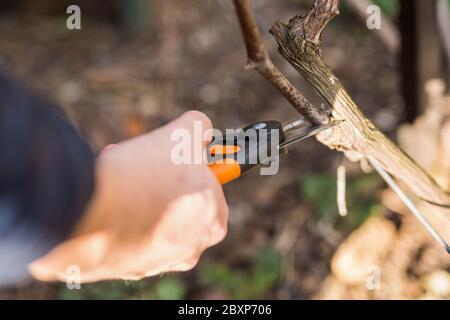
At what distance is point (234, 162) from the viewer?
0.92 meters

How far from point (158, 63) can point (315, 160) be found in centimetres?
88

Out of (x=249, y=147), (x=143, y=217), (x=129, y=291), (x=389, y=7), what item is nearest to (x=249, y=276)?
(x=129, y=291)

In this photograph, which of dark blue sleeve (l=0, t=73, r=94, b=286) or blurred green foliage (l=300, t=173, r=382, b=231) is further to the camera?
blurred green foliage (l=300, t=173, r=382, b=231)

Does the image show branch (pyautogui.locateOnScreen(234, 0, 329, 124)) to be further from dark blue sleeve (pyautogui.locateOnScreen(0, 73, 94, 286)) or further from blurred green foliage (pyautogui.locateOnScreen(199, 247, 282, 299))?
blurred green foliage (pyautogui.locateOnScreen(199, 247, 282, 299))

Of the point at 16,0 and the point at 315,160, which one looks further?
the point at 16,0

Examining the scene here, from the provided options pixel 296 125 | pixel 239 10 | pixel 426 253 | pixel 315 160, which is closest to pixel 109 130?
pixel 315 160

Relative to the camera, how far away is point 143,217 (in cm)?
76

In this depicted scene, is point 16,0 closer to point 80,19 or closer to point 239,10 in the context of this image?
point 80,19

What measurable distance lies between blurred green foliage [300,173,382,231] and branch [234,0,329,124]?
86 centimetres

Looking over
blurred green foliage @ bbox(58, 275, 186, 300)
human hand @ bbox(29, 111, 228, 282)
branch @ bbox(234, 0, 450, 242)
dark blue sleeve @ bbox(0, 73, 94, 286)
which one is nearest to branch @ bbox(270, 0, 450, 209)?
branch @ bbox(234, 0, 450, 242)

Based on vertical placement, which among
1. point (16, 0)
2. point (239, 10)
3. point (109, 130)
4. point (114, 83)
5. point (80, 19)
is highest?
point (16, 0)

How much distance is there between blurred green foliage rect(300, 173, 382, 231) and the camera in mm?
1742

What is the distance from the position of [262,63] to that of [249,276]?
1.02 meters
